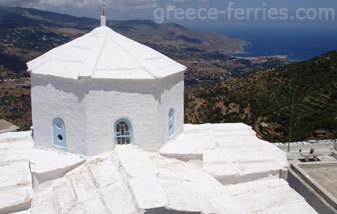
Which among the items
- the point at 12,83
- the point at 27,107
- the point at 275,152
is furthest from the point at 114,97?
the point at 12,83

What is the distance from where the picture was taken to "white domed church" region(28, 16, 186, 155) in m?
10.1

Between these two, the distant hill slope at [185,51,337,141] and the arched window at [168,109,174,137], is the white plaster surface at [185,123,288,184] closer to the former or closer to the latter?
the arched window at [168,109,174,137]

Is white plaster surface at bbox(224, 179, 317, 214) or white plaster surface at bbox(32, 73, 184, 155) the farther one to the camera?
white plaster surface at bbox(224, 179, 317, 214)

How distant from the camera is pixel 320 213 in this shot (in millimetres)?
11281

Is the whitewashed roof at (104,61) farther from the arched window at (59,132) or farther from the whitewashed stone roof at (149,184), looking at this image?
the whitewashed stone roof at (149,184)

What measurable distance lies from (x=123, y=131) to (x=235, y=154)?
5.01m

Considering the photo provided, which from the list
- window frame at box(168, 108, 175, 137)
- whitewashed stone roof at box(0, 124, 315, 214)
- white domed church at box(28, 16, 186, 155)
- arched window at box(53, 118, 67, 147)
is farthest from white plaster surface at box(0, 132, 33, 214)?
window frame at box(168, 108, 175, 137)

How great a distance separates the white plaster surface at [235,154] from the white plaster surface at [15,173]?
612 centimetres

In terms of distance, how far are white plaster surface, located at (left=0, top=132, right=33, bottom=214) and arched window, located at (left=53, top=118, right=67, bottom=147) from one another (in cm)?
147

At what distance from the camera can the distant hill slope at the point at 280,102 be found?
25.2 meters

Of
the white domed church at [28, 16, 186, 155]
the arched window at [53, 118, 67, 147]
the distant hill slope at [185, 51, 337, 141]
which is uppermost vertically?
the white domed church at [28, 16, 186, 155]

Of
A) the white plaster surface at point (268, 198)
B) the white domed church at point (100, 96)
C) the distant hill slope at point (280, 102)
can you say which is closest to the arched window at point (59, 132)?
the white domed church at point (100, 96)

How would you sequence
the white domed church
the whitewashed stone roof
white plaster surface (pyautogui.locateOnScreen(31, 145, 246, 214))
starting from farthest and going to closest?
the white domed church
the whitewashed stone roof
white plaster surface (pyautogui.locateOnScreen(31, 145, 246, 214))

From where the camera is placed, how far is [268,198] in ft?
36.5
